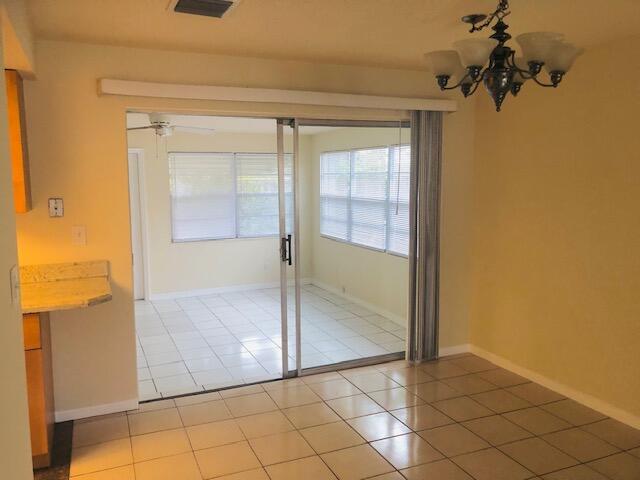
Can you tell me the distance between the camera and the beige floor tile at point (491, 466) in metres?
2.65

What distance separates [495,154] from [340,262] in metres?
2.57

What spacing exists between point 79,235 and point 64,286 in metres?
0.36

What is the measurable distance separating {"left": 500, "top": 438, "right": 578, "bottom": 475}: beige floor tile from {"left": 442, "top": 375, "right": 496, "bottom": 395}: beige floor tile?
2.34 feet

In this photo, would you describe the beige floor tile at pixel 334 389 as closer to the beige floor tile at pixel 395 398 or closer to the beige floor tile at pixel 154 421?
the beige floor tile at pixel 395 398

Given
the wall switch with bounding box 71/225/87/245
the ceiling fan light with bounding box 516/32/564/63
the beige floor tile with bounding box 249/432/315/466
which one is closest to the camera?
the ceiling fan light with bounding box 516/32/564/63

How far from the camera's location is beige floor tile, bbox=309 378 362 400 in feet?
12.0

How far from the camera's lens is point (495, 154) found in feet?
13.5

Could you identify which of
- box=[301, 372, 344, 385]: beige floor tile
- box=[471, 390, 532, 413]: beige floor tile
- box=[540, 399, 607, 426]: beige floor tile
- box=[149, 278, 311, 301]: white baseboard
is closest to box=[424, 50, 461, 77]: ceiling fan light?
box=[471, 390, 532, 413]: beige floor tile

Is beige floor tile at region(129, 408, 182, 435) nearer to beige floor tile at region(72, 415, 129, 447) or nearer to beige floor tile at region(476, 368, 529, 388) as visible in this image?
beige floor tile at region(72, 415, 129, 447)

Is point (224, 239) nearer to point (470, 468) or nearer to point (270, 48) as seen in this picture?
point (270, 48)

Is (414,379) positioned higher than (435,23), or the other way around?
(435,23)

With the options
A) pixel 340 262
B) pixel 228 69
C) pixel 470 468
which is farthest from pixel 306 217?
pixel 470 468

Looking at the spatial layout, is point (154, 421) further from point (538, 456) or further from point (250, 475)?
point (538, 456)

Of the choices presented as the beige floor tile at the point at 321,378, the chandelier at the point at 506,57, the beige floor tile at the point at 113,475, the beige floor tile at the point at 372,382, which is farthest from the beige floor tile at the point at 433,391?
the chandelier at the point at 506,57
